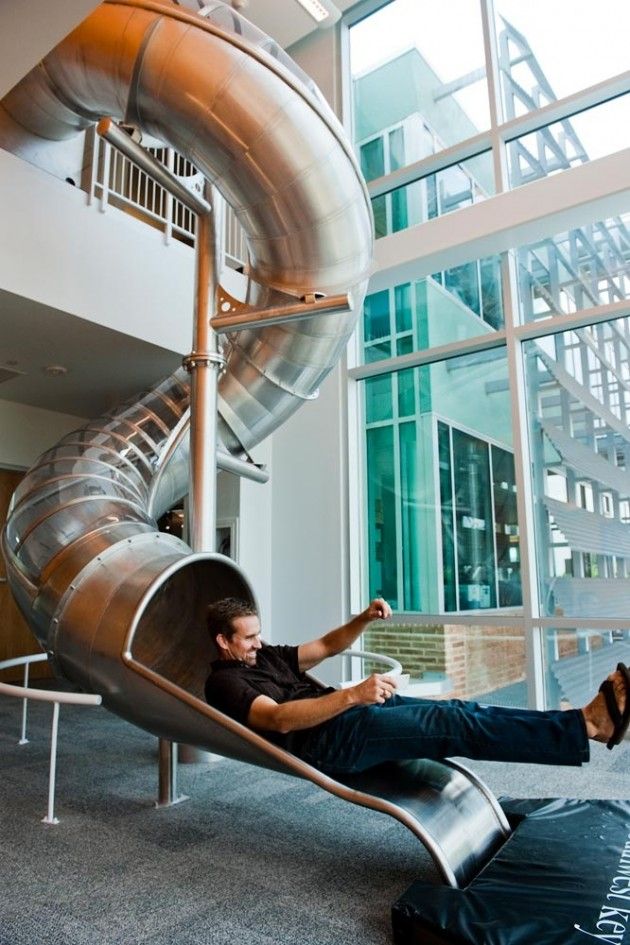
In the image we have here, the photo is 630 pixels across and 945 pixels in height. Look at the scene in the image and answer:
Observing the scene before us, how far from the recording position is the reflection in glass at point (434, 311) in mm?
5617

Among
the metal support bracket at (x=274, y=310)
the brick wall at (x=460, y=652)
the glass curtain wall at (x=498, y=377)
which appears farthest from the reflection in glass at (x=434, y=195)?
the brick wall at (x=460, y=652)

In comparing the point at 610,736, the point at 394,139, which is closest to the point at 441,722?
the point at 610,736

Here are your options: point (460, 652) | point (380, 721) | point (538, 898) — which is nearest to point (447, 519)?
point (460, 652)

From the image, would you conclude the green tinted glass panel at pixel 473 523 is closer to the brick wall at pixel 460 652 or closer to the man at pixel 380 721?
the brick wall at pixel 460 652

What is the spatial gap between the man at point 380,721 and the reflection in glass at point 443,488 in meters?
3.07

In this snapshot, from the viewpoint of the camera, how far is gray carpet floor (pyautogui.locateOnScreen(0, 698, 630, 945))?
1.95 meters

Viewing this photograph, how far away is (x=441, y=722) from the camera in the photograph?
2213 millimetres

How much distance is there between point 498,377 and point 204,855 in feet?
13.5

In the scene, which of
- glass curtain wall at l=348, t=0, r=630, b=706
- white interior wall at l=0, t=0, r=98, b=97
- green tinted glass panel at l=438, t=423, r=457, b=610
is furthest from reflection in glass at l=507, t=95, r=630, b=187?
white interior wall at l=0, t=0, r=98, b=97

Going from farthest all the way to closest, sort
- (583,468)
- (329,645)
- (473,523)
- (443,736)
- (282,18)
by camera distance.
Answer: (282,18) → (473,523) → (583,468) → (329,645) → (443,736)

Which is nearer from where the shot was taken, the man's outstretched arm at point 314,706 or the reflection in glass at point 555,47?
the man's outstretched arm at point 314,706

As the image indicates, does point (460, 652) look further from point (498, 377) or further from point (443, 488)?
point (498, 377)

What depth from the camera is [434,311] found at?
235 inches

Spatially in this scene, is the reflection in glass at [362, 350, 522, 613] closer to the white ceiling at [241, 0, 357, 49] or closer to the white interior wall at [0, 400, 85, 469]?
the white interior wall at [0, 400, 85, 469]
